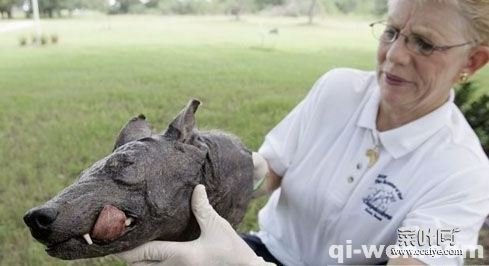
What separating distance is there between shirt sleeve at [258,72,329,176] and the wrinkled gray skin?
596mm

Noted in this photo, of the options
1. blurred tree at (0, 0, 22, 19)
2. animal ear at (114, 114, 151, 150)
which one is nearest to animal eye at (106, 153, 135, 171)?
animal ear at (114, 114, 151, 150)

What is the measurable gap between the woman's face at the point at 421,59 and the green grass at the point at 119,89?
0.63 m

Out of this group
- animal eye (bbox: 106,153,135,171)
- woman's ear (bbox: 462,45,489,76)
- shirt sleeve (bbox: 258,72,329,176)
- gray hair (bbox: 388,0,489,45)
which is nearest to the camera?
animal eye (bbox: 106,153,135,171)

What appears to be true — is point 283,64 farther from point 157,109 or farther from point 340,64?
point 157,109

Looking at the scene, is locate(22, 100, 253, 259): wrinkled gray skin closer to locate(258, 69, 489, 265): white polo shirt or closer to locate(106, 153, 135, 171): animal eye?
locate(106, 153, 135, 171): animal eye

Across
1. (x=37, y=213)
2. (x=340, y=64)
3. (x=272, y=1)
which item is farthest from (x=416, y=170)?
(x=272, y=1)

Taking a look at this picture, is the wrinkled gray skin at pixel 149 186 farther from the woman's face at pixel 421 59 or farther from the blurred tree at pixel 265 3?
the blurred tree at pixel 265 3

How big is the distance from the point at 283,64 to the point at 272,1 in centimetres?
850

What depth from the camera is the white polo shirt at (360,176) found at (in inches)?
67.0

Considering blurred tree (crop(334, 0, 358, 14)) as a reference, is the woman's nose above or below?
above

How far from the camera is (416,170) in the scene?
1.78 metres

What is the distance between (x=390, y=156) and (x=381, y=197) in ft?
0.44

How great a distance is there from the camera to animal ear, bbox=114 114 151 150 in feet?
4.25

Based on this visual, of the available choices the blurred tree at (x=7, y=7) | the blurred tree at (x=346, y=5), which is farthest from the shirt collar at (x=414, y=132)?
the blurred tree at (x=7, y=7)
